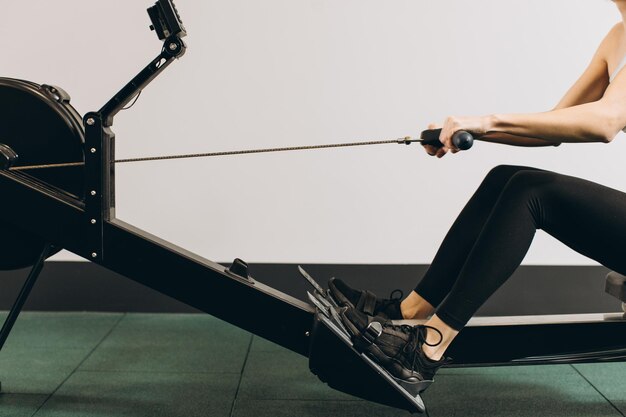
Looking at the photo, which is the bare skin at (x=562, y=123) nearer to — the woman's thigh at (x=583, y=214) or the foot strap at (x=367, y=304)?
the woman's thigh at (x=583, y=214)

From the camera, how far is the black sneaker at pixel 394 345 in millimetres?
1731

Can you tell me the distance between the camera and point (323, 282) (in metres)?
2.87

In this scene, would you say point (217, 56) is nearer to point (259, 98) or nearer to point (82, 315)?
point (259, 98)

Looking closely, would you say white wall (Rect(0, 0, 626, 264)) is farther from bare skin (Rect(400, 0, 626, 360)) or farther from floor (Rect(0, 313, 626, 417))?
bare skin (Rect(400, 0, 626, 360))

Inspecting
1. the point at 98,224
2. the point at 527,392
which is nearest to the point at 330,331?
the point at 98,224

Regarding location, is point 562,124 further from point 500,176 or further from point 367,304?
point 367,304

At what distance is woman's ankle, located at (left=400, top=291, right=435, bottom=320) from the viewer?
1960mm

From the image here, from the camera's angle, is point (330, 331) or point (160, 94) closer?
point (330, 331)

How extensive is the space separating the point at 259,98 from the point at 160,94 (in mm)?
374

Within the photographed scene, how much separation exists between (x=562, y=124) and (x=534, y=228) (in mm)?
254

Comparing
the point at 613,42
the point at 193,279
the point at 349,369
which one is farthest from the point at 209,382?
the point at 613,42

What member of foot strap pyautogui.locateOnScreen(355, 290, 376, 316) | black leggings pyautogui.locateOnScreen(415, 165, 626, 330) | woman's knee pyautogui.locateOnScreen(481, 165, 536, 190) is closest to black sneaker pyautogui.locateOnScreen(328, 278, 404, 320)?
foot strap pyautogui.locateOnScreen(355, 290, 376, 316)

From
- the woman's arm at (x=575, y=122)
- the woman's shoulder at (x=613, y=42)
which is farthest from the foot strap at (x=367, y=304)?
the woman's shoulder at (x=613, y=42)

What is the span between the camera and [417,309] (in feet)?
6.44
